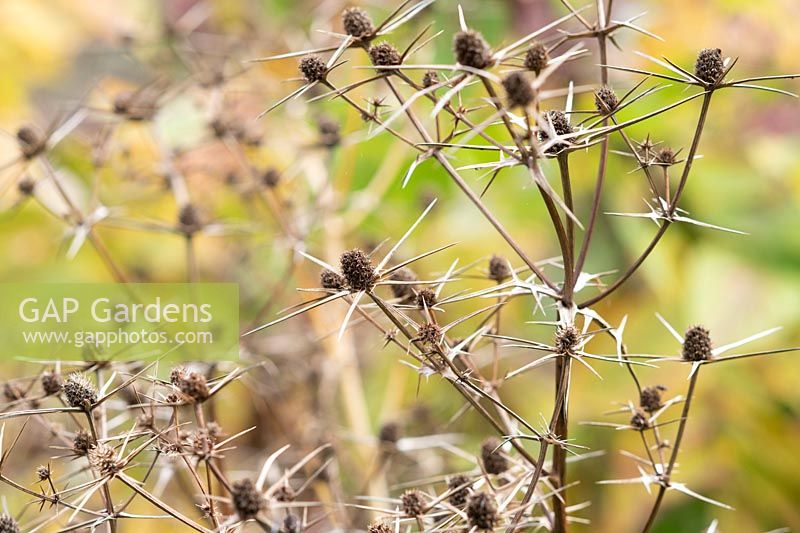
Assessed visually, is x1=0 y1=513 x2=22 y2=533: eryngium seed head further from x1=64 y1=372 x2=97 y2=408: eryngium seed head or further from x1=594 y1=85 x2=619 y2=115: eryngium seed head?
x1=594 y1=85 x2=619 y2=115: eryngium seed head

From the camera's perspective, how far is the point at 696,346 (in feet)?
1.25

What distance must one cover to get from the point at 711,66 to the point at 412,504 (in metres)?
0.22

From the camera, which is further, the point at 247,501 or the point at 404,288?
the point at 404,288

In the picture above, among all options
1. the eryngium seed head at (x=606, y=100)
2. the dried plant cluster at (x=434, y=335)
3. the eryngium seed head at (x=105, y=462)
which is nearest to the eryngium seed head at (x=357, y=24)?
the dried plant cluster at (x=434, y=335)

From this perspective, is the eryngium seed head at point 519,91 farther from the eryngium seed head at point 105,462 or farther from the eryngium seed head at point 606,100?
the eryngium seed head at point 105,462

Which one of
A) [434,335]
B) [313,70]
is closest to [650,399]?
[434,335]

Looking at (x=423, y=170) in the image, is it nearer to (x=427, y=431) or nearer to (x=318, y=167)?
(x=318, y=167)

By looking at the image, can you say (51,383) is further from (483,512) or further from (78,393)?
(483,512)

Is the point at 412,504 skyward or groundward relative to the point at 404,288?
groundward

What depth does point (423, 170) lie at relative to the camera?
0.99 meters

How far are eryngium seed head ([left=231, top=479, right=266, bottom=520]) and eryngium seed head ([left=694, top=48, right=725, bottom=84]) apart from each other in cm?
25

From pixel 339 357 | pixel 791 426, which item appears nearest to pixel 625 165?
pixel 791 426

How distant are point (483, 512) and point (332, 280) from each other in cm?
11

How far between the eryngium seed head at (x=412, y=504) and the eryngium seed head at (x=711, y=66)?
0.70 ft
